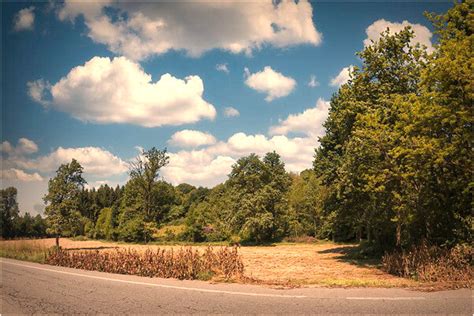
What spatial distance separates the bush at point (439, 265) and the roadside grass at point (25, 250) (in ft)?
71.7

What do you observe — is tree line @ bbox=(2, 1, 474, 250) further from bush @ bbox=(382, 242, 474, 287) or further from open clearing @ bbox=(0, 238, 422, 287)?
open clearing @ bbox=(0, 238, 422, 287)

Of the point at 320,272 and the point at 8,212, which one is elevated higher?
the point at 8,212

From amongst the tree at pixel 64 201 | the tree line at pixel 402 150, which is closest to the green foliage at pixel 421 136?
the tree line at pixel 402 150

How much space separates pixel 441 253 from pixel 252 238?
4063 centimetres

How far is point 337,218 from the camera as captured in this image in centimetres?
2733

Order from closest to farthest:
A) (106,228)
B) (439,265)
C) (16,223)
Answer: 1. (439,265)
2. (106,228)
3. (16,223)

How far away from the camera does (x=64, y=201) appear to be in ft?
131

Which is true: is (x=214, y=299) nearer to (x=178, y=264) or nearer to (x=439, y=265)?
(x=178, y=264)

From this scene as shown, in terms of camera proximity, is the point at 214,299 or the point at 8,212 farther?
the point at 8,212

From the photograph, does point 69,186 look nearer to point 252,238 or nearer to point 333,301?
point 252,238

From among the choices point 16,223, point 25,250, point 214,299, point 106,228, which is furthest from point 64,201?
point 16,223

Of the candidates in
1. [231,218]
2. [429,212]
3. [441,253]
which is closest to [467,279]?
[441,253]

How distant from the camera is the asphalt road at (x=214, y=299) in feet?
25.5

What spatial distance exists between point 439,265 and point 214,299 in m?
8.53
